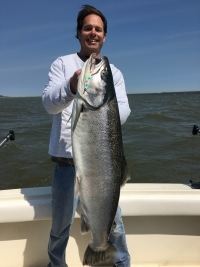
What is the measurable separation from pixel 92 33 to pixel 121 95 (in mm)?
506

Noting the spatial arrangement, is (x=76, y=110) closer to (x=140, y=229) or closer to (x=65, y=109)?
(x=65, y=109)

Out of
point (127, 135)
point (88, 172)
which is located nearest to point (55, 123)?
point (88, 172)

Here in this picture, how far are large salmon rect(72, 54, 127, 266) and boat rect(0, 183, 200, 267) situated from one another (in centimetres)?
121

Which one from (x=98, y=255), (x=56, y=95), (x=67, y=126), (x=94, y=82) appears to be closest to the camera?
(x=94, y=82)

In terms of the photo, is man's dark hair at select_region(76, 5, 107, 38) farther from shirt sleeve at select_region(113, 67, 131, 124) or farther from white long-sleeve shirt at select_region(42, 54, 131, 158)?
shirt sleeve at select_region(113, 67, 131, 124)

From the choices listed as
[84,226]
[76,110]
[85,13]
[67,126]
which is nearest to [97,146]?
[76,110]

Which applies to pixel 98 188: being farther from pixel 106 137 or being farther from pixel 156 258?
pixel 156 258

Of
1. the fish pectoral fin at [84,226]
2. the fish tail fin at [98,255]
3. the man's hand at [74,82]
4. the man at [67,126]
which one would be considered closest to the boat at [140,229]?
the man at [67,126]

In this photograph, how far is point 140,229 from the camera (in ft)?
12.8

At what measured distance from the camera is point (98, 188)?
2.36 m

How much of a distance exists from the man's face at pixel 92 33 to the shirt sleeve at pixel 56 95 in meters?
0.31

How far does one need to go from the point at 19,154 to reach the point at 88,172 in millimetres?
12715

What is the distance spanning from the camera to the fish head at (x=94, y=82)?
219cm

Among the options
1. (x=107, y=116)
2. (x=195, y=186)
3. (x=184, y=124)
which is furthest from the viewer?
(x=184, y=124)
